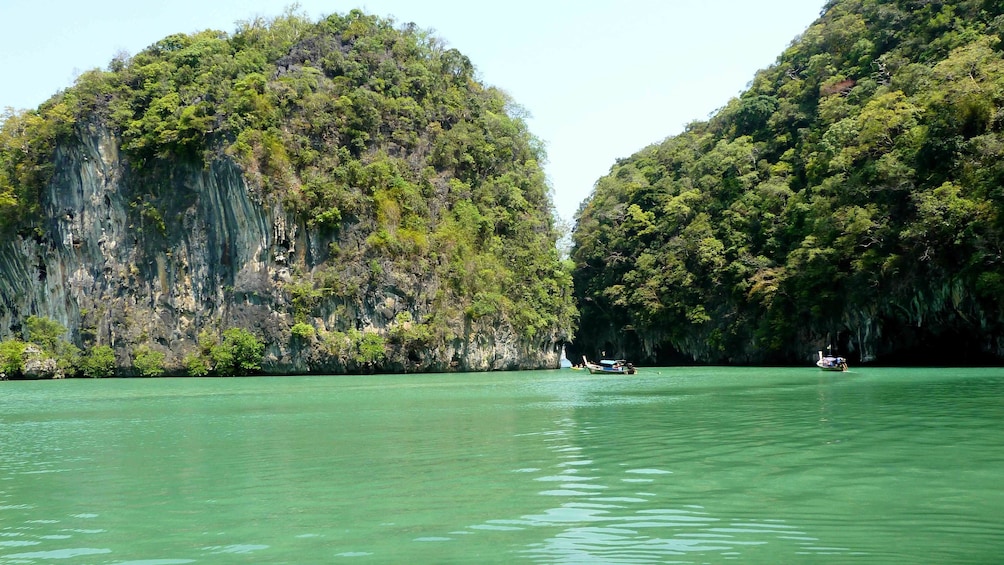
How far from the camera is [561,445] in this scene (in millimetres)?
13289

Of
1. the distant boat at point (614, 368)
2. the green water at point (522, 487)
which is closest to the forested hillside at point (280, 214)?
the distant boat at point (614, 368)

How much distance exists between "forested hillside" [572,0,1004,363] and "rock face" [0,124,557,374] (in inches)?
410

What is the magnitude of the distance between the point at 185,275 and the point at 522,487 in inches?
1888

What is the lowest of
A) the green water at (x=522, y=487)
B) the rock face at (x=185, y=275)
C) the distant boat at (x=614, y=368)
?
the green water at (x=522, y=487)

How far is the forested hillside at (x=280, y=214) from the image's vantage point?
50406 mm

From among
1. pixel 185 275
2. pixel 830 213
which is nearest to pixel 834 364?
pixel 830 213

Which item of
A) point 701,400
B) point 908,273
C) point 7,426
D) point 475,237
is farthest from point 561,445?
point 475,237

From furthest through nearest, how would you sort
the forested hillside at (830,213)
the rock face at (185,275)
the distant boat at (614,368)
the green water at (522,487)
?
the rock face at (185,275), the distant boat at (614,368), the forested hillside at (830,213), the green water at (522,487)

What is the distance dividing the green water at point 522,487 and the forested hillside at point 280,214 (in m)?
31.3

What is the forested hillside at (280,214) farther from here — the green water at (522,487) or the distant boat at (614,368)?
the green water at (522,487)

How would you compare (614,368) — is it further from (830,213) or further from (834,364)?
(830,213)

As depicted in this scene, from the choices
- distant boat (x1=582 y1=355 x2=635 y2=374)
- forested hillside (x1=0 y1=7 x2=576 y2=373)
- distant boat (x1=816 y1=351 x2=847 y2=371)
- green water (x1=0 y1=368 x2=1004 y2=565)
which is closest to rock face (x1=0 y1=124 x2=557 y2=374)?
forested hillside (x1=0 y1=7 x2=576 y2=373)

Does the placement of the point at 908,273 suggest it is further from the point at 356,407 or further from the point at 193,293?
the point at 193,293

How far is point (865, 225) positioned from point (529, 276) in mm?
22202
